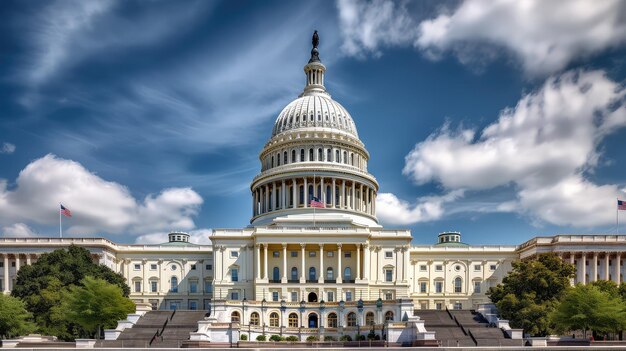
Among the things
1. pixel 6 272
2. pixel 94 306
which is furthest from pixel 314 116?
pixel 94 306

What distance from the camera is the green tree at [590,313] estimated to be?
218 feet

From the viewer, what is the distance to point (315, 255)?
342ft

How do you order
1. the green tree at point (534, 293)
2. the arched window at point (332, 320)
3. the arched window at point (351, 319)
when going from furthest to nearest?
the arched window at point (332, 320) < the arched window at point (351, 319) < the green tree at point (534, 293)

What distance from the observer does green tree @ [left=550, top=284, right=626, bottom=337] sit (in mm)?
66375

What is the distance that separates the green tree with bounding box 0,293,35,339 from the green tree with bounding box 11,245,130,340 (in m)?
4.89

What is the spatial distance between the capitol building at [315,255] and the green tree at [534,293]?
1280cm

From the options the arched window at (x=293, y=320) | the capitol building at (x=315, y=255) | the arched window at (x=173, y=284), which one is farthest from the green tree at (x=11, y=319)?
the arched window at (x=173, y=284)

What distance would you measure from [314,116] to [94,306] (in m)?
67.5

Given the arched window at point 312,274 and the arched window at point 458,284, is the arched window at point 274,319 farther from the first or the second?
the arched window at point 458,284

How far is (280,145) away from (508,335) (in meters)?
67.8

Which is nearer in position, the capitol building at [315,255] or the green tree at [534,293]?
the green tree at [534,293]

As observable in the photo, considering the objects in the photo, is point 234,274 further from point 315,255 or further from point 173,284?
point 173,284

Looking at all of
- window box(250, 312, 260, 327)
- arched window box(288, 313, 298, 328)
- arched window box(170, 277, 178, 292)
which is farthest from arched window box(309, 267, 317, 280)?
arched window box(170, 277, 178, 292)

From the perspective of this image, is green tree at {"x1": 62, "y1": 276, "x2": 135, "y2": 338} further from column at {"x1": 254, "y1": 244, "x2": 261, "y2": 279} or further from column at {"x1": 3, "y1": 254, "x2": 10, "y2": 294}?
column at {"x1": 3, "y1": 254, "x2": 10, "y2": 294}
